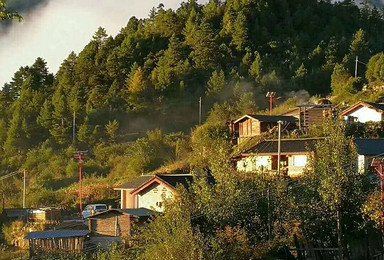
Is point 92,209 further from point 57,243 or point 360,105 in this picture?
point 360,105

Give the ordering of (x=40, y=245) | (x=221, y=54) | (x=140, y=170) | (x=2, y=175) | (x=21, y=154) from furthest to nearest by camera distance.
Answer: (x=221, y=54), (x=21, y=154), (x=2, y=175), (x=140, y=170), (x=40, y=245)

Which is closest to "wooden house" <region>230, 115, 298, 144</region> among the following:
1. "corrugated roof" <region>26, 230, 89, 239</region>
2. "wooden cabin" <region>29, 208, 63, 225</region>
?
"wooden cabin" <region>29, 208, 63, 225</region>

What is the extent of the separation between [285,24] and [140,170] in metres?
36.9

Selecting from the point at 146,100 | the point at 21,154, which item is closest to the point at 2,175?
the point at 21,154

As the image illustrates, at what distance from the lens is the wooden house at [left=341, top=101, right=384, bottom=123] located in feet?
121

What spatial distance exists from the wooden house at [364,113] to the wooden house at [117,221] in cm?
1479

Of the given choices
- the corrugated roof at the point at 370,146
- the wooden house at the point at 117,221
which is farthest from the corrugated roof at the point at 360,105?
the wooden house at the point at 117,221

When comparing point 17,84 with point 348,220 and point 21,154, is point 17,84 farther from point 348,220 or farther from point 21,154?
point 348,220

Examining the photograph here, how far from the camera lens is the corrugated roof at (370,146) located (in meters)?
27.3

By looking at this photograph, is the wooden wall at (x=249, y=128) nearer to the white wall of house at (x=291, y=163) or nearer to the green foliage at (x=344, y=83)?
the white wall of house at (x=291, y=163)

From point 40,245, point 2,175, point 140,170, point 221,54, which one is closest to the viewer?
point 40,245

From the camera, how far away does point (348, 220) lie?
18438 mm

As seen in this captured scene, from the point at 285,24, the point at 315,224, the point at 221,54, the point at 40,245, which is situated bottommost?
the point at 40,245

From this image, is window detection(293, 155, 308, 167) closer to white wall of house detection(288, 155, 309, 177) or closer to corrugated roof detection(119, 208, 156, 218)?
white wall of house detection(288, 155, 309, 177)
